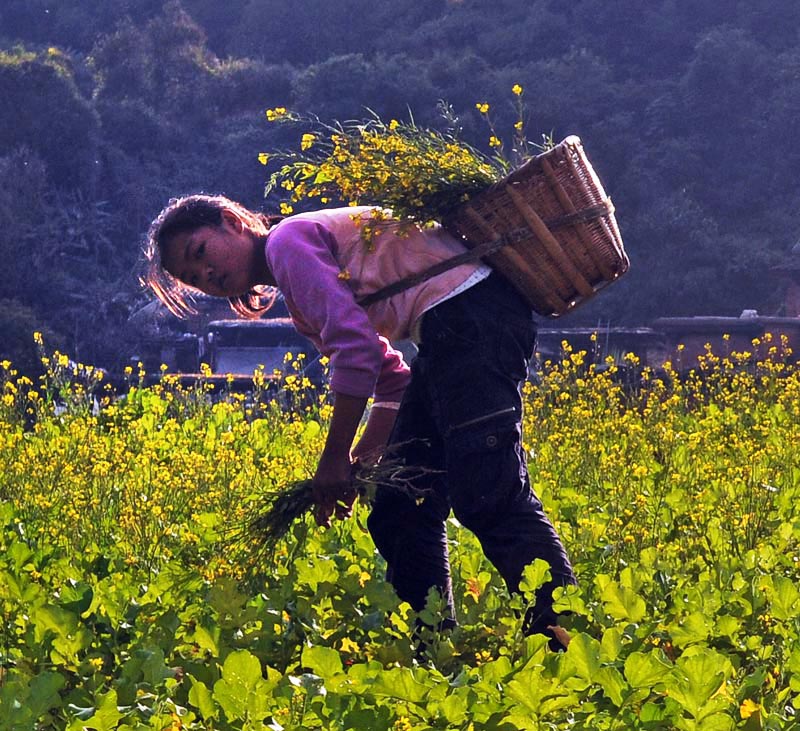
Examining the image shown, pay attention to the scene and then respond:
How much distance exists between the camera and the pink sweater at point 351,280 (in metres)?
3.04

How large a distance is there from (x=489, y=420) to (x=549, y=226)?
516 mm

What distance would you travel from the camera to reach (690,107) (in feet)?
80.0

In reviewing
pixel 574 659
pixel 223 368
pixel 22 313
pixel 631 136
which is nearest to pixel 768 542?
pixel 574 659

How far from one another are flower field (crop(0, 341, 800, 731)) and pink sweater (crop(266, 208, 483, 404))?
1.83 ft

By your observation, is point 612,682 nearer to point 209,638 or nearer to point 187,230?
point 209,638

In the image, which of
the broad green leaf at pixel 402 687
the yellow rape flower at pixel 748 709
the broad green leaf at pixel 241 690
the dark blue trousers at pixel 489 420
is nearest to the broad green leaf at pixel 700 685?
the yellow rape flower at pixel 748 709

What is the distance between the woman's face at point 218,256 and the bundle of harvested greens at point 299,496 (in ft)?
1.84

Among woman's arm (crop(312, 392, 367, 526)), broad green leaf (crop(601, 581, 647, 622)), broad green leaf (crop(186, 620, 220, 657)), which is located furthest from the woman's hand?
broad green leaf (crop(601, 581, 647, 622))

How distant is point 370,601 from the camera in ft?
10.3

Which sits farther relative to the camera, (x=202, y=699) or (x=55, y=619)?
(x=55, y=619)

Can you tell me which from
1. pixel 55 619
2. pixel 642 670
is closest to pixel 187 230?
pixel 55 619

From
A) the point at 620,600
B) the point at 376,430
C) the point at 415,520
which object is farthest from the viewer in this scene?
the point at 376,430

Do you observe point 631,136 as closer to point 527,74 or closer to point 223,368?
point 527,74

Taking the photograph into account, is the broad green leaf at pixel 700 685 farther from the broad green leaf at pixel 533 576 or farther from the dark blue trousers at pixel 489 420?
the dark blue trousers at pixel 489 420
